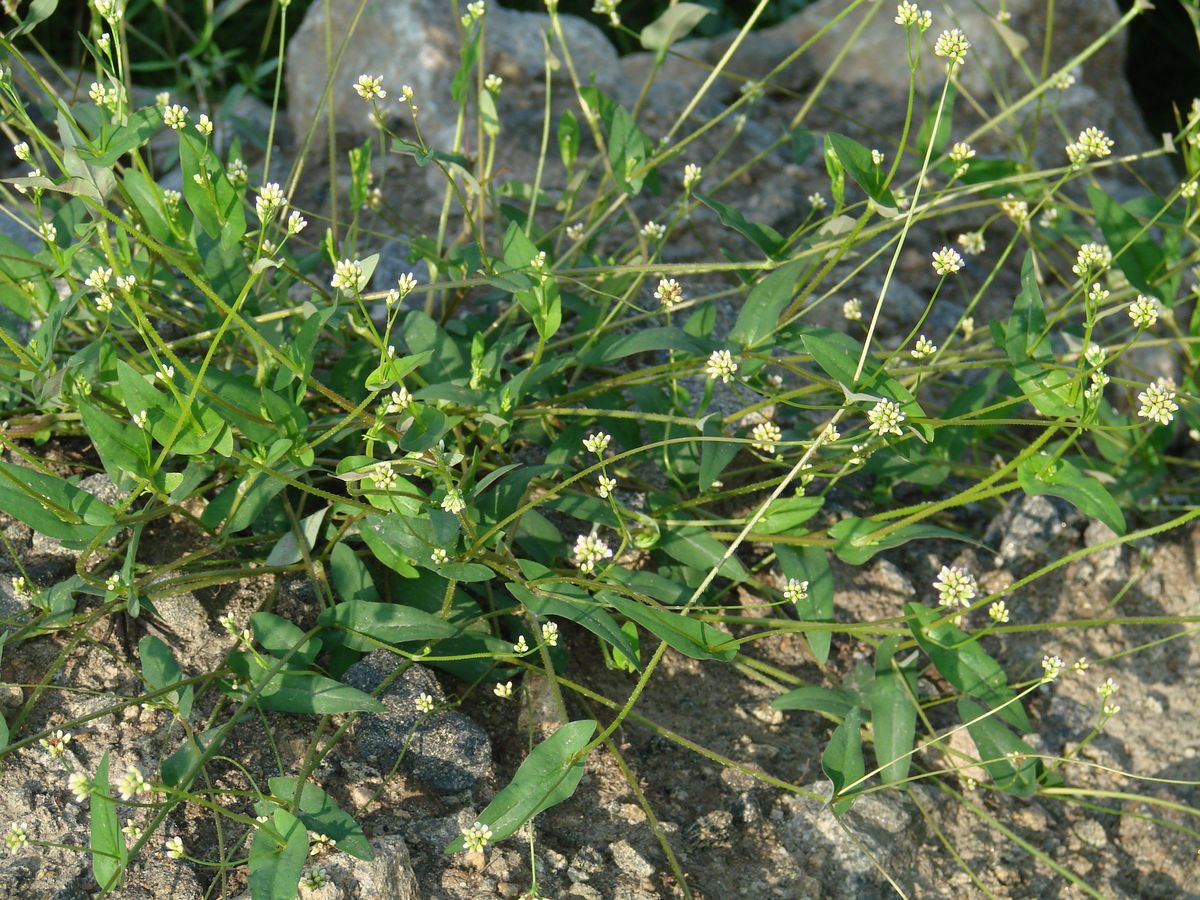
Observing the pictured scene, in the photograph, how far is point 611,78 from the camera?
11.0ft

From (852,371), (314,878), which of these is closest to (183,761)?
(314,878)

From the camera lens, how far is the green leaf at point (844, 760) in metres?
1.79

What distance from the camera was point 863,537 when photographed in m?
2.00

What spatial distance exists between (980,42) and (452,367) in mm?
2212

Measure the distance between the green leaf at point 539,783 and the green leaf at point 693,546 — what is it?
0.44 meters

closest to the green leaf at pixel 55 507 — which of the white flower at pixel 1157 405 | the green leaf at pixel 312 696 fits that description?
the green leaf at pixel 312 696

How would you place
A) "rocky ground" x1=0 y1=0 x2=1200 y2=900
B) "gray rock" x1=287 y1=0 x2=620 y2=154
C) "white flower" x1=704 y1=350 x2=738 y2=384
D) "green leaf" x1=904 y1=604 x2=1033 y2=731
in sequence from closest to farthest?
"rocky ground" x1=0 y1=0 x2=1200 y2=900 → "white flower" x1=704 y1=350 x2=738 y2=384 → "green leaf" x1=904 y1=604 x2=1033 y2=731 → "gray rock" x1=287 y1=0 x2=620 y2=154

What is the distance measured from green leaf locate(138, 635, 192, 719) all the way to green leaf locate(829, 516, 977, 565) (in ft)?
3.35

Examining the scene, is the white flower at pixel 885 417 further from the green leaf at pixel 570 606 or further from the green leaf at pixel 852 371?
the green leaf at pixel 570 606

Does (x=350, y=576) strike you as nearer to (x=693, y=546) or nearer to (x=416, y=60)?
(x=693, y=546)

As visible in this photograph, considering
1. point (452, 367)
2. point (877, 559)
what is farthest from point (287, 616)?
point (877, 559)

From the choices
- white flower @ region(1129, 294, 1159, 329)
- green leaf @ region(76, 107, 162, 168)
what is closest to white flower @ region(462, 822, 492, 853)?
green leaf @ region(76, 107, 162, 168)

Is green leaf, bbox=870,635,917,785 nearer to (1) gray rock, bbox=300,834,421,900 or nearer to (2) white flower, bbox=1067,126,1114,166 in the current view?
(1) gray rock, bbox=300,834,421,900

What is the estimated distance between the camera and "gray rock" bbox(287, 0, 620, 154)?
10.4 ft
